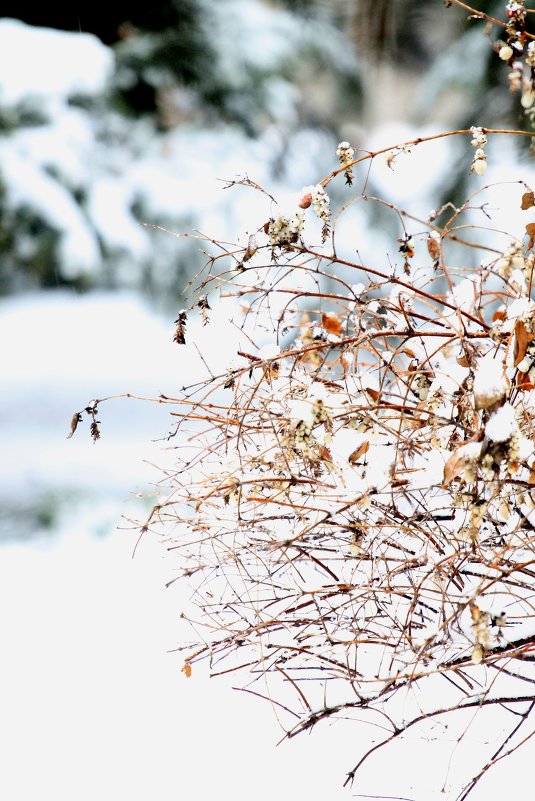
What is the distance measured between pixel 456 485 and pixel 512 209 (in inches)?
102

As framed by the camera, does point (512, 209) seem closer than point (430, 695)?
No

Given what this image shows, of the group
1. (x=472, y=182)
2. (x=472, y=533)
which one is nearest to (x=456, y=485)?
(x=472, y=533)

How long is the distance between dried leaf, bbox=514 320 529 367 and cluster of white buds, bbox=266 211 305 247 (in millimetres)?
279

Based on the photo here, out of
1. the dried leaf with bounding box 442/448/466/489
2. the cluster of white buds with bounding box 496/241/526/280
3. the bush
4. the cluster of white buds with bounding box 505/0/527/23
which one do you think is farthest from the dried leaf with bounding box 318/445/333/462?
the cluster of white buds with bounding box 505/0/527/23

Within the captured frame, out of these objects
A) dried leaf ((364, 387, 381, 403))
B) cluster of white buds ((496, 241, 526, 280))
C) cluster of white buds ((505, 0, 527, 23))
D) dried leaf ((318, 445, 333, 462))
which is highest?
cluster of white buds ((505, 0, 527, 23))

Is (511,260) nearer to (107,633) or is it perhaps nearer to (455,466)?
(455,466)

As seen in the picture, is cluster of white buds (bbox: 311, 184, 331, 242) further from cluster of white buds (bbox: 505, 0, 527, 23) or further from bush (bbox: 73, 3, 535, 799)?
cluster of white buds (bbox: 505, 0, 527, 23)

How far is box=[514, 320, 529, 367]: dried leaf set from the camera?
Result: 894 mm

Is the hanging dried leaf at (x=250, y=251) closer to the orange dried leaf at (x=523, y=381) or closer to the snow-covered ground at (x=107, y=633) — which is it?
the orange dried leaf at (x=523, y=381)

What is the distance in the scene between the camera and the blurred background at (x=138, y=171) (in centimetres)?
321

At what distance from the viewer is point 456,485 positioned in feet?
3.62

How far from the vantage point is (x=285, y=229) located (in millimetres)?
941

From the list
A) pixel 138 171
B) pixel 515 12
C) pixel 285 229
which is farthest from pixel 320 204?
pixel 138 171

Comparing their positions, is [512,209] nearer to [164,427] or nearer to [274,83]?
[274,83]
